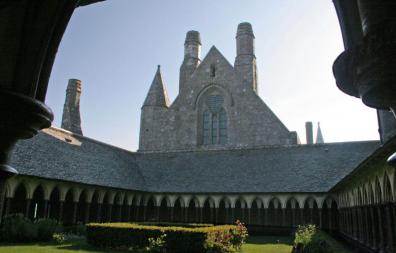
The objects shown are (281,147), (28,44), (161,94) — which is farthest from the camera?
(161,94)

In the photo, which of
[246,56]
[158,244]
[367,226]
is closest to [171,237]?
[158,244]

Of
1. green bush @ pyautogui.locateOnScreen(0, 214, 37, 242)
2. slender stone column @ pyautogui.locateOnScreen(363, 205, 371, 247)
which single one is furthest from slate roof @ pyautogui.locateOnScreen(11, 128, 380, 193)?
slender stone column @ pyautogui.locateOnScreen(363, 205, 371, 247)

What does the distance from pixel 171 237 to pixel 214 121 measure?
19.0m

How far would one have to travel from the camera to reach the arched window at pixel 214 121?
3353cm

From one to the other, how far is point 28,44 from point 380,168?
1252 centimetres

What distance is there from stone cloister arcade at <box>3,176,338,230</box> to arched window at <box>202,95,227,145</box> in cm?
647

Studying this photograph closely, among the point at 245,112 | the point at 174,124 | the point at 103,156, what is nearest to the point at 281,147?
the point at 245,112

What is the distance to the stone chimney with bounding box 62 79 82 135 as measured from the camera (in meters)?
35.1

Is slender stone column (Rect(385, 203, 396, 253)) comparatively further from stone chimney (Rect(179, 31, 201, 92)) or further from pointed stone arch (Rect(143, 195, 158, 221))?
stone chimney (Rect(179, 31, 201, 92))

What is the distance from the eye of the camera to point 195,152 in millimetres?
31391

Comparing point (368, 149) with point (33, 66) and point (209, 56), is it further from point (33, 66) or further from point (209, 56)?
point (33, 66)

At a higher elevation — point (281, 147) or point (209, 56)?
point (209, 56)

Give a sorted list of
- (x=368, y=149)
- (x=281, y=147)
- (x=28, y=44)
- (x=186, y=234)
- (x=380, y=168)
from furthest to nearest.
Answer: (x=281, y=147) < (x=368, y=149) < (x=186, y=234) < (x=380, y=168) < (x=28, y=44)

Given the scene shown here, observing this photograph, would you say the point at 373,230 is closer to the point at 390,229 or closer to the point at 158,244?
the point at 390,229
